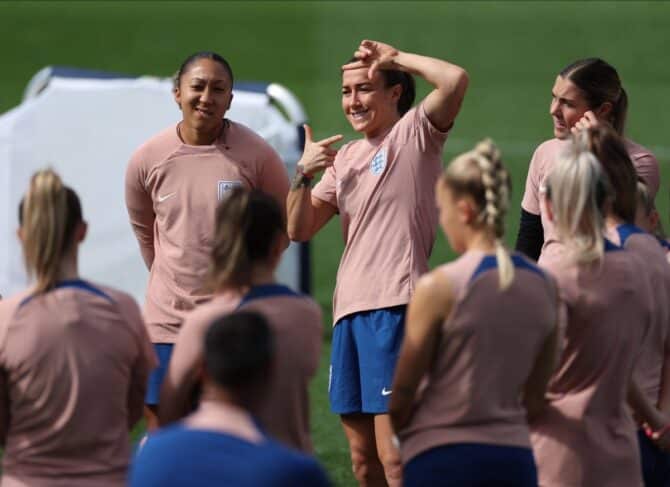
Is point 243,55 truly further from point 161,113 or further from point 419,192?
point 419,192

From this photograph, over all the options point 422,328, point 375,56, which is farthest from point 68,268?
point 375,56

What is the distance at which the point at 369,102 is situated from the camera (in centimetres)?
514

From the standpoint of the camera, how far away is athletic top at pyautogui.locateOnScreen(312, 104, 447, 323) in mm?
4945

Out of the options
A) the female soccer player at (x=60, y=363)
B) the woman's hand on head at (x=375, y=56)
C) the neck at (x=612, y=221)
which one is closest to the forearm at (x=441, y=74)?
the woman's hand on head at (x=375, y=56)

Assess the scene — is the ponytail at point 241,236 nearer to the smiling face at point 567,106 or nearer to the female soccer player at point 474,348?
the female soccer player at point 474,348

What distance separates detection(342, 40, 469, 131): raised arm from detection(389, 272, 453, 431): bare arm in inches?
56.6

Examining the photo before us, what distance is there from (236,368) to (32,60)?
1202cm

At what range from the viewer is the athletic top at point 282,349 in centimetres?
328

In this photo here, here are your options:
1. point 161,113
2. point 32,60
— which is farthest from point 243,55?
point 161,113

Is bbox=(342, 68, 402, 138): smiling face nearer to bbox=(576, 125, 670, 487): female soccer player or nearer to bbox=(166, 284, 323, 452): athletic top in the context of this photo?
bbox=(576, 125, 670, 487): female soccer player

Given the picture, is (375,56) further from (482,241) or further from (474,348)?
(474,348)

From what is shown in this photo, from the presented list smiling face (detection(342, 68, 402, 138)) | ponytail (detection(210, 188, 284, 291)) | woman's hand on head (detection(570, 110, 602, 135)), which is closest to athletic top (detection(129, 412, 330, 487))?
ponytail (detection(210, 188, 284, 291))

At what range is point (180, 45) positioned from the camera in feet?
47.1

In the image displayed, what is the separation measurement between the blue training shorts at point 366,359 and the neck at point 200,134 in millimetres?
854
